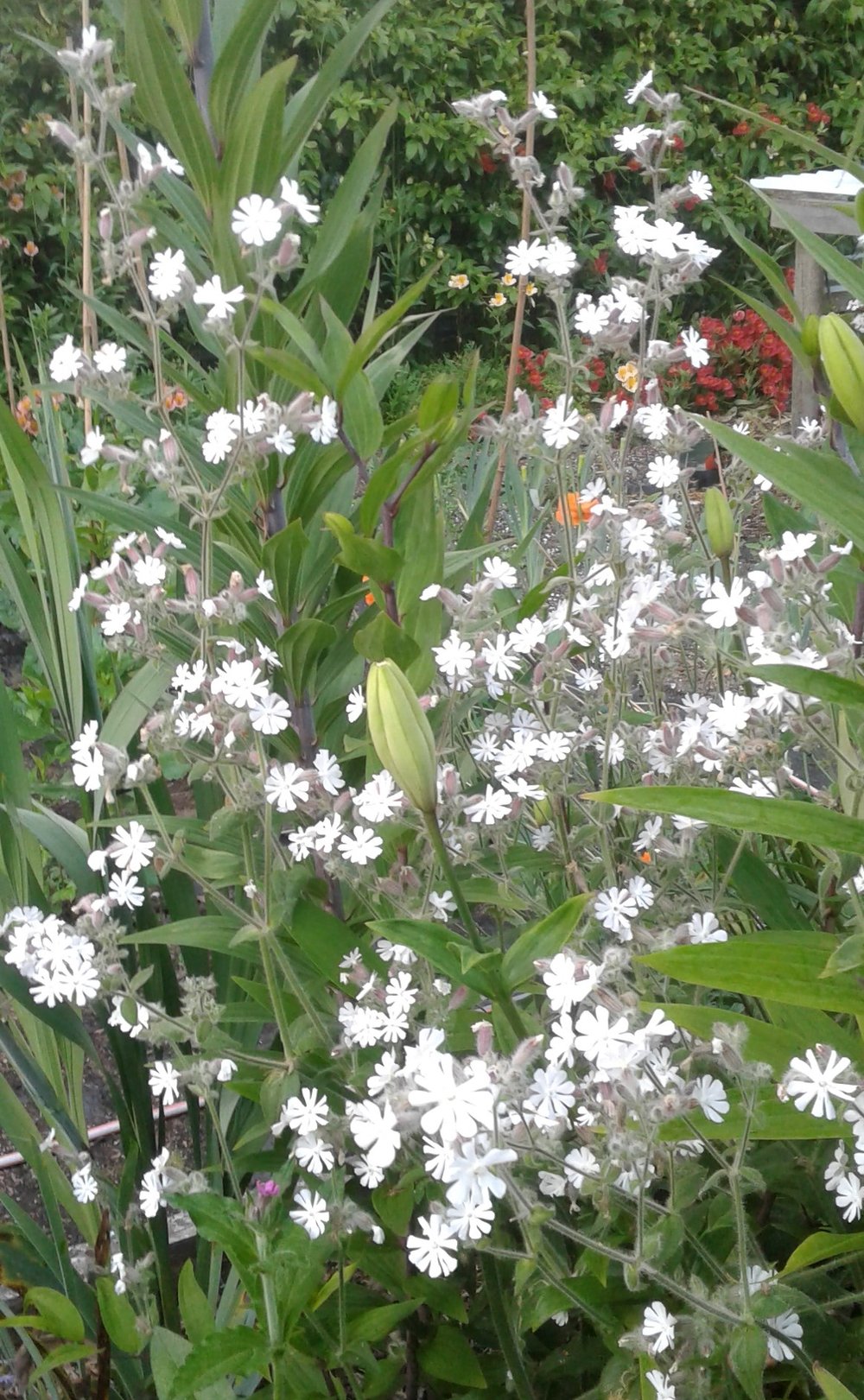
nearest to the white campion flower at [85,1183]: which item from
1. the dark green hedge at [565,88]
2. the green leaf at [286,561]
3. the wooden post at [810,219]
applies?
the green leaf at [286,561]

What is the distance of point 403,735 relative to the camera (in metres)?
0.70

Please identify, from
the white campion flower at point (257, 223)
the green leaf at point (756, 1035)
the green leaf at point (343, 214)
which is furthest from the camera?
the green leaf at point (343, 214)

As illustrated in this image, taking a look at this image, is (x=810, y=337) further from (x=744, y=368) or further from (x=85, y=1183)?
(x=744, y=368)

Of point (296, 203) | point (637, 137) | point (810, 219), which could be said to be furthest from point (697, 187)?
point (810, 219)

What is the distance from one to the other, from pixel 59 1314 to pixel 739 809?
720 millimetres

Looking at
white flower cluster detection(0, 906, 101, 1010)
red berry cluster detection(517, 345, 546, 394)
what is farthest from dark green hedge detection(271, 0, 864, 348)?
white flower cluster detection(0, 906, 101, 1010)

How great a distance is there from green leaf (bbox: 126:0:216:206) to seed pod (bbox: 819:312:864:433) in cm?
53

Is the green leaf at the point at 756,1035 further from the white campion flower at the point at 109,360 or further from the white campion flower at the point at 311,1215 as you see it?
the white campion flower at the point at 109,360

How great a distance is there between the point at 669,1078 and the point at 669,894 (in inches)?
13.7

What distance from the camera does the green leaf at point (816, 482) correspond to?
29.9 inches

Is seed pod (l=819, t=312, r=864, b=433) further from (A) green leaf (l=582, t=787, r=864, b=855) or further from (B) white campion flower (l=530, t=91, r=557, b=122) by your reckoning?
(B) white campion flower (l=530, t=91, r=557, b=122)

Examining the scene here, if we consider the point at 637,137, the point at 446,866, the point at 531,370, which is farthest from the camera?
the point at 531,370

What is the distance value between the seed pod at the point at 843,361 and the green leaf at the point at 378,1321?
0.69m

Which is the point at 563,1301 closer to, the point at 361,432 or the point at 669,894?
the point at 669,894
